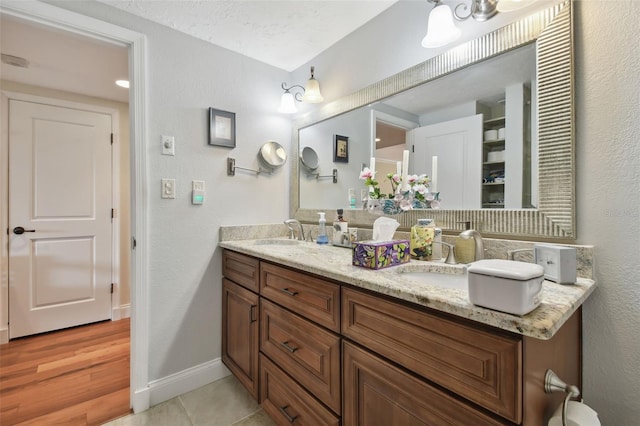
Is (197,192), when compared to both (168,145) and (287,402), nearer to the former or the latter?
(168,145)

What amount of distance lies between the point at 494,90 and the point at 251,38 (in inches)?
59.2

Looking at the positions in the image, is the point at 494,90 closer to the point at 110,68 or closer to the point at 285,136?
the point at 285,136

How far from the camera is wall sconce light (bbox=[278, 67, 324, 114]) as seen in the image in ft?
6.40

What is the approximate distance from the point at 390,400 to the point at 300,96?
208 cm

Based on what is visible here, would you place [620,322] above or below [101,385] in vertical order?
above

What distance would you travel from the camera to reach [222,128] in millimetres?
1946

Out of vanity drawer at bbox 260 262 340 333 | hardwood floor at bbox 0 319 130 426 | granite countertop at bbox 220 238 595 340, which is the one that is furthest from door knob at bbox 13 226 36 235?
granite countertop at bbox 220 238 595 340

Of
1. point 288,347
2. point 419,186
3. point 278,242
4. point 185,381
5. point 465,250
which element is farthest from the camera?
point 278,242

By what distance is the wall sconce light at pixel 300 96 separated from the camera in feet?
6.40

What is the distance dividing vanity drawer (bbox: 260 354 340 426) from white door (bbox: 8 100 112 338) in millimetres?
2312

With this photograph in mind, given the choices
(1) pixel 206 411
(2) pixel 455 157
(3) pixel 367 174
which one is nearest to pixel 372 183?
(3) pixel 367 174

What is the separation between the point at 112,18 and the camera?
156 centimetres

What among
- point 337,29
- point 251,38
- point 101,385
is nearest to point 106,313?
point 101,385

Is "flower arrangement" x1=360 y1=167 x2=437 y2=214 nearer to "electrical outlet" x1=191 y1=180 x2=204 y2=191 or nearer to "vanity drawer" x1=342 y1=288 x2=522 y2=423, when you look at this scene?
"vanity drawer" x1=342 y1=288 x2=522 y2=423
